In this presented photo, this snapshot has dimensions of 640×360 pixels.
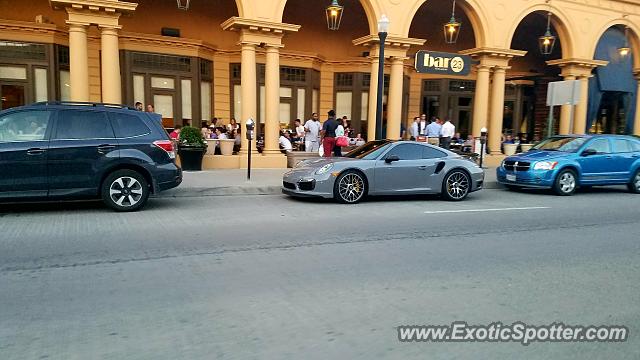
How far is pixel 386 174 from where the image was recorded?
1006 cm

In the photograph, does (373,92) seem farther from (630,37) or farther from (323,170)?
(630,37)

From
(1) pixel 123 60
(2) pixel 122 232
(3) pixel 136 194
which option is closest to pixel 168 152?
(3) pixel 136 194

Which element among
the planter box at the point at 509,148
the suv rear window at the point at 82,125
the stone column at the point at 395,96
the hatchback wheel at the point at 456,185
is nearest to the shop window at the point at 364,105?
the stone column at the point at 395,96

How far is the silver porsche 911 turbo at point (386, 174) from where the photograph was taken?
970 centimetres

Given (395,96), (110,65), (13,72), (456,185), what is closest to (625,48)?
(395,96)

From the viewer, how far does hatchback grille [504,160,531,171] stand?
12.3 m

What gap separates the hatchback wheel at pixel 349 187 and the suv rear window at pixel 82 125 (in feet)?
14.3

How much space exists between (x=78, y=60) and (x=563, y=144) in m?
13.3

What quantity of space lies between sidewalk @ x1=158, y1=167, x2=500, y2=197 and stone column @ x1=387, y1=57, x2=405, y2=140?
13.1 ft

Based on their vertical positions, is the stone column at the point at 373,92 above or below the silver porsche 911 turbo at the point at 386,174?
above

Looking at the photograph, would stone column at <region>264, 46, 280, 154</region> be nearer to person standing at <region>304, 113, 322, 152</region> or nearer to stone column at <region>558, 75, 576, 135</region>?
person standing at <region>304, 113, 322, 152</region>

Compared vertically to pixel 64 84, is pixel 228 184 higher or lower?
lower

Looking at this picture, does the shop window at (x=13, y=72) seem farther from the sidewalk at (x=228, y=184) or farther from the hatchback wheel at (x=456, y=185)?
the hatchback wheel at (x=456, y=185)

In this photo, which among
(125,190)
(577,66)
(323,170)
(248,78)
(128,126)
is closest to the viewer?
(125,190)
